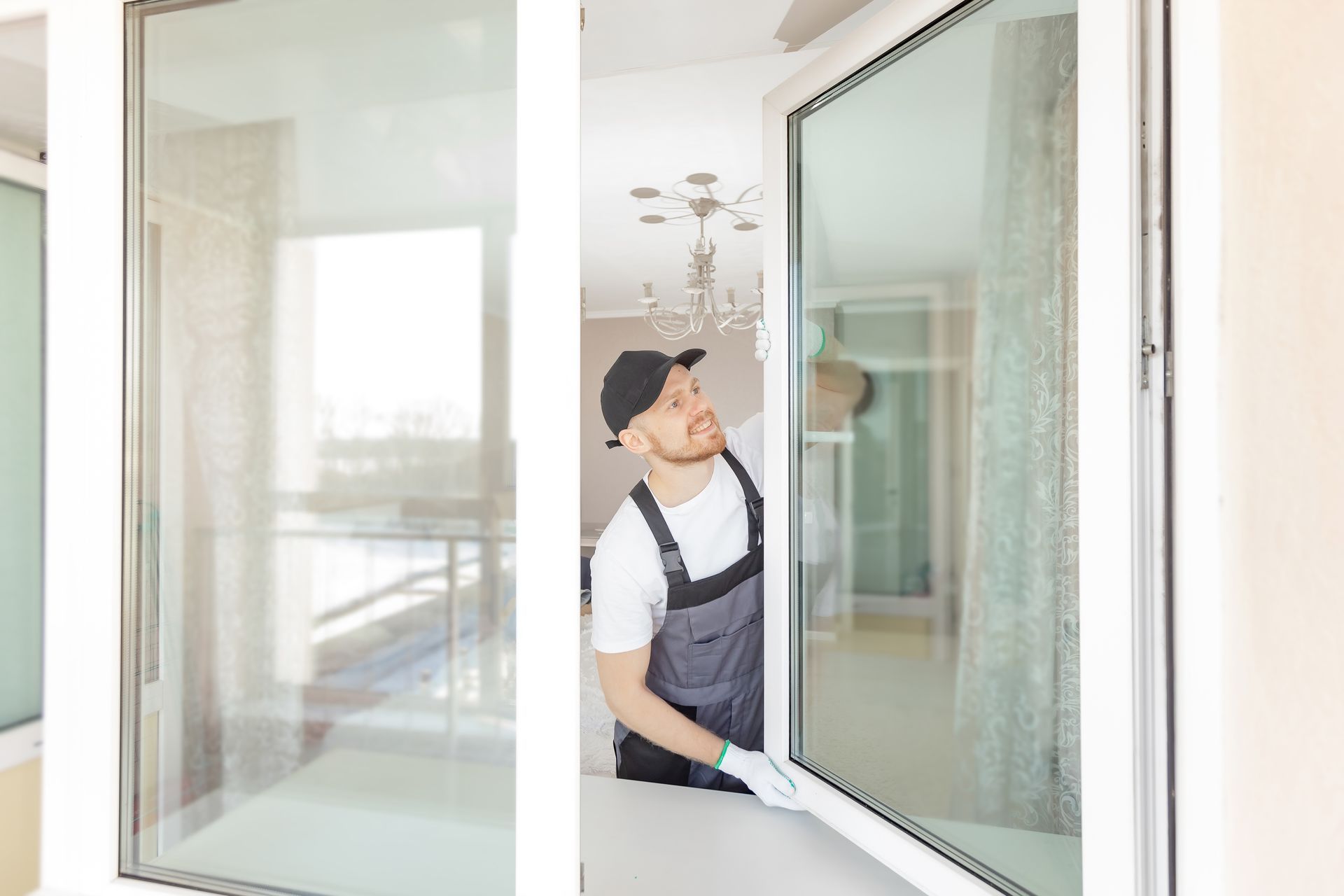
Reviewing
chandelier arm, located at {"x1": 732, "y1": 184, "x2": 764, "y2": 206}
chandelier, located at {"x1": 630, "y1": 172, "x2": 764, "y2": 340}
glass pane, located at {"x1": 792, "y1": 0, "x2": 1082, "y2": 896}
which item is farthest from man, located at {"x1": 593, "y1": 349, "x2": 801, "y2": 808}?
chandelier arm, located at {"x1": 732, "y1": 184, "x2": 764, "y2": 206}

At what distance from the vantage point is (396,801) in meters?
0.88

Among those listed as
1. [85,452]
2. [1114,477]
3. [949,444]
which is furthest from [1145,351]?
[85,452]

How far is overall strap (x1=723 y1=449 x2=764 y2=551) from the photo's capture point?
1803 millimetres

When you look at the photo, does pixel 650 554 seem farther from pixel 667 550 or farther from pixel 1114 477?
pixel 1114 477

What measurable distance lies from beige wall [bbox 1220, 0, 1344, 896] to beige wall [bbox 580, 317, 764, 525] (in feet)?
19.5

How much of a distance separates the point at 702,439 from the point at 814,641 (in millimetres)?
647

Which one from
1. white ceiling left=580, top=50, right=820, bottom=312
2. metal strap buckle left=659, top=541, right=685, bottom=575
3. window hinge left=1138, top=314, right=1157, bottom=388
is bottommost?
metal strap buckle left=659, top=541, right=685, bottom=575

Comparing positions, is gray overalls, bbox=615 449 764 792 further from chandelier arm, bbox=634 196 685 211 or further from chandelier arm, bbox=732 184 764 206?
chandelier arm, bbox=634 196 685 211

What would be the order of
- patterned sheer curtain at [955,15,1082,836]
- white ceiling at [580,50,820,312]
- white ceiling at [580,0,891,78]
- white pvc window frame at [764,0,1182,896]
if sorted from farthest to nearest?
white ceiling at [580,50,820,312] → white ceiling at [580,0,891,78] → patterned sheer curtain at [955,15,1082,836] → white pvc window frame at [764,0,1182,896]

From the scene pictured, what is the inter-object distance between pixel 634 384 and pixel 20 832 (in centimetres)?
138

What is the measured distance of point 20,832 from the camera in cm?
101

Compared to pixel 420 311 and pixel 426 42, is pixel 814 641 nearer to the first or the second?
pixel 420 311

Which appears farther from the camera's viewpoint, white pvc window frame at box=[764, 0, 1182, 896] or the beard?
the beard

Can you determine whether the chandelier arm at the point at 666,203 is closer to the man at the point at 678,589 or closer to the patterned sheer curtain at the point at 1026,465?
the man at the point at 678,589
